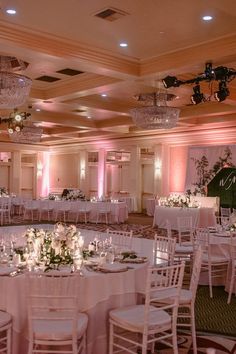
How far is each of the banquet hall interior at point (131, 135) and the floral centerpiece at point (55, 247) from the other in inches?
0.5

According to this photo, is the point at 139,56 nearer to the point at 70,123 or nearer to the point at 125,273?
the point at 125,273

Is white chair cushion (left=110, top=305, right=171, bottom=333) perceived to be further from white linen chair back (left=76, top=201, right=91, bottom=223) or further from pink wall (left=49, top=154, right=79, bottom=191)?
pink wall (left=49, top=154, right=79, bottom=191)

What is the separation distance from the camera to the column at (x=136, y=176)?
64.3 ft

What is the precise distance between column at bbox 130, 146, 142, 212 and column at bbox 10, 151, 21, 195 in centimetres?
635

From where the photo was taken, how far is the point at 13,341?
3.75 meters

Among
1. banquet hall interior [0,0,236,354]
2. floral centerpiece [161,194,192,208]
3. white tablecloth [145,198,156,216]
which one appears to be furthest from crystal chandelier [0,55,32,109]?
white tablecloth [145,198,156,216]

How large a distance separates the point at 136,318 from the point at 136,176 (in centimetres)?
1596

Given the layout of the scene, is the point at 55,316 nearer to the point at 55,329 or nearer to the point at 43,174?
the point at 55,329

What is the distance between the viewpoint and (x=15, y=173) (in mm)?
22656

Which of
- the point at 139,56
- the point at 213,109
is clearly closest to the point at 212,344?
the point at 139,56

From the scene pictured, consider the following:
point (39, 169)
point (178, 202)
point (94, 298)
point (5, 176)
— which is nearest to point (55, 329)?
point (94, 298)

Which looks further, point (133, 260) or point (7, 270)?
point (133, 260)

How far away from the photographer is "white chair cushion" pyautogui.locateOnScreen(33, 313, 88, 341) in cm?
337

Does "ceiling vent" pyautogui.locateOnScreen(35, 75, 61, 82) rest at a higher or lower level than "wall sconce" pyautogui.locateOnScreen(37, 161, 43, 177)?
higher
